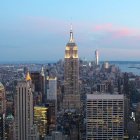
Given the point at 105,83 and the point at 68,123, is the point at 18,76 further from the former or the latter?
the point at 105,83

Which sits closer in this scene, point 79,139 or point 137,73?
point 79,139

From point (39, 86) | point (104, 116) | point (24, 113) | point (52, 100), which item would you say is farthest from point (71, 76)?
point (24, 113)

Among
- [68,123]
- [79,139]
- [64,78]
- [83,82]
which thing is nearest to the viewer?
[79,139]

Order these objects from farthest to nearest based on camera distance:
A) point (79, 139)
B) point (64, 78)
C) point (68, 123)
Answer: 1. point (64, 78)
2. point (68, 123)
3. point (79, 139)

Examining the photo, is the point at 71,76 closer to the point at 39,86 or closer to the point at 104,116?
the point at 39,86

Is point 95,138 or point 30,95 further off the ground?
point 30,95

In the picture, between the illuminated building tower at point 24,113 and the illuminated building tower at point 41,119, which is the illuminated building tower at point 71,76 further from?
the illuminated building tower at point 24,113

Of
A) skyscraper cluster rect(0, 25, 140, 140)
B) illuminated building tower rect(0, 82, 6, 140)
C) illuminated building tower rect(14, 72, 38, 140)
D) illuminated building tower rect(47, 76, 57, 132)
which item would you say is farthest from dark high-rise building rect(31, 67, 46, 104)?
illuminated building tower rect(0, 82, 6, 140)

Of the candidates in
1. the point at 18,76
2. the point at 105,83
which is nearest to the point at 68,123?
the point at 18,76
